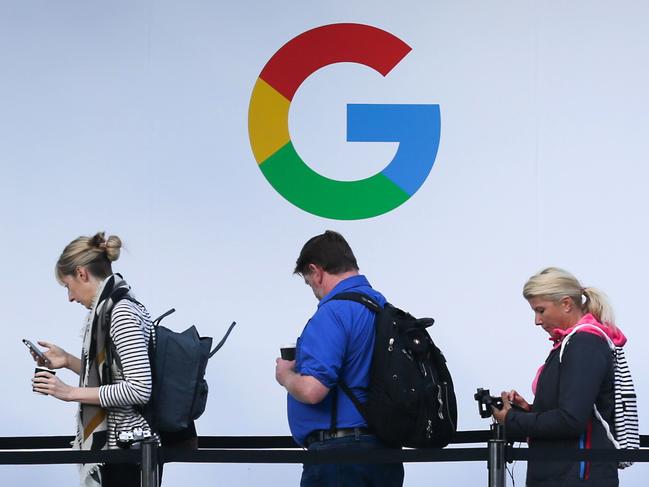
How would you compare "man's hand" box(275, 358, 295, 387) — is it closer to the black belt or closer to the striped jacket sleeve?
the black belt

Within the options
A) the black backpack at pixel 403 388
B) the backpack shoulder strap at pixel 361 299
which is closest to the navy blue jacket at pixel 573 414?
the black backpack at pixel 403 388

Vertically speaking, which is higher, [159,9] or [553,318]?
[159,9]

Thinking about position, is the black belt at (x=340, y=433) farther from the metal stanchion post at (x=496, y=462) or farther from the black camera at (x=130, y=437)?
the black camera at (x=130, y=437)

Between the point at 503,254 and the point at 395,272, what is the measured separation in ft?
1.49

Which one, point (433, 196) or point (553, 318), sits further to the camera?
point (433, 196)

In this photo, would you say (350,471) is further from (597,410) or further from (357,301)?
(597,410)

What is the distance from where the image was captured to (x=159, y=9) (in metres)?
4.80

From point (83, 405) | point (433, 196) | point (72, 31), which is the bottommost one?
point (83, 405)

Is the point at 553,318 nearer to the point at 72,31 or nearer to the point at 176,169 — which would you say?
the point at 176,169

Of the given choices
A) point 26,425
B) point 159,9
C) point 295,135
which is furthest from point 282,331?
point 159,9

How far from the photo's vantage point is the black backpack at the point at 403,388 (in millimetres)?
3180

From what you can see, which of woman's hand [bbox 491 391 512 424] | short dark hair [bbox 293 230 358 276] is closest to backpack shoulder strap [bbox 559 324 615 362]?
woman's hand [bbox 491 391 512 424]

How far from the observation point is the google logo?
15.6 feet

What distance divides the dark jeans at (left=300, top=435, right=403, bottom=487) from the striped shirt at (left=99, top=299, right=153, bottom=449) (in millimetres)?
519
